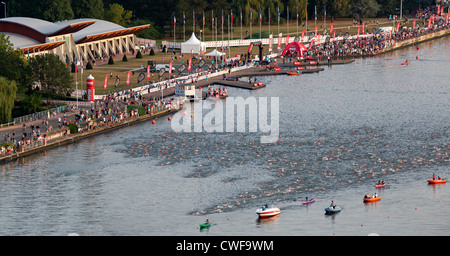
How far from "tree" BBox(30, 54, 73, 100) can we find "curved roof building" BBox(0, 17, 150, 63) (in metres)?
16.2

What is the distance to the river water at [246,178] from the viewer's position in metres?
69.9

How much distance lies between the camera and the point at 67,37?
6038 inches

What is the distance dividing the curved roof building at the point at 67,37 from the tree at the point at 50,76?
1616cm

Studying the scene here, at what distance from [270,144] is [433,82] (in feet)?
196

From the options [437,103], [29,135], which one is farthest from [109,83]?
[437,103]

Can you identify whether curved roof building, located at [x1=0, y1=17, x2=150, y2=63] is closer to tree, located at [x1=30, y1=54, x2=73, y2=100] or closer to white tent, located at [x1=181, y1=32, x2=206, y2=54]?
white tent, located at [x1=181, y1=32, x2=206, y2=54]

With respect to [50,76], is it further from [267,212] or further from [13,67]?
[267,212]

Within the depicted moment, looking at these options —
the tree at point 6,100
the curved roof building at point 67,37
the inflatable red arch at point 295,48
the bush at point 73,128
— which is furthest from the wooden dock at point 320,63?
the bush at point 73,128

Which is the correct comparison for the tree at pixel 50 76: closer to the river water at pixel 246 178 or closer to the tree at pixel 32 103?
the tree at pixel 32 103

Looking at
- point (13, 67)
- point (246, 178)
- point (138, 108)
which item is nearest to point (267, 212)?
point (246, 178)

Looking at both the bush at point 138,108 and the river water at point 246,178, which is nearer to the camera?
the river water at point 246,178

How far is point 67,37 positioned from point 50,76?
119 ft

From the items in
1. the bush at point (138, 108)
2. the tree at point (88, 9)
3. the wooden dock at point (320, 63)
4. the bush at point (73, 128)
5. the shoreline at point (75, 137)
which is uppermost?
the tree at point (88, 9)

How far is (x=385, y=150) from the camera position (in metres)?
93.9
